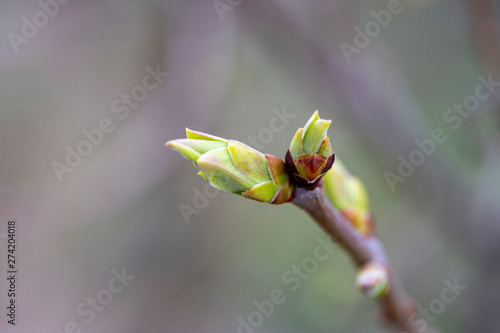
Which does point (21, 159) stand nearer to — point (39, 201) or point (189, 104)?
point (39, 201)

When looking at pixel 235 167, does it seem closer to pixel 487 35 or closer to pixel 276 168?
pixel 276 168

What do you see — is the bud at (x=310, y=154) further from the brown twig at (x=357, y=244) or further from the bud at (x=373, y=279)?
the bud at (x=373, y=279)

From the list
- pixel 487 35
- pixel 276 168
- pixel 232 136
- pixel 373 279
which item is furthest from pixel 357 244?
pixel 232 136

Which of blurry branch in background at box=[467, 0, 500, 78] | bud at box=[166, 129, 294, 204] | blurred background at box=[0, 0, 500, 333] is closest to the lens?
bud at box=[166, 129, 294, 204]

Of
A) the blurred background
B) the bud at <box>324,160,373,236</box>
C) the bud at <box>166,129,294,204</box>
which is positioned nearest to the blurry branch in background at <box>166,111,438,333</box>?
the bud at <box>166,129,294,204</box>

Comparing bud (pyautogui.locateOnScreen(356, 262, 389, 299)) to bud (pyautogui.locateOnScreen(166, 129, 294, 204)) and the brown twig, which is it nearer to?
the brown twig

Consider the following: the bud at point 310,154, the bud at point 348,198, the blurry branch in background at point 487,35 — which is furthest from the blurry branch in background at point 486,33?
the bud at point 310,154

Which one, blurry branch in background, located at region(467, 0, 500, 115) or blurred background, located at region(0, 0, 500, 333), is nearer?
blurry branch in background, located at region(467, 0, 500, 115)

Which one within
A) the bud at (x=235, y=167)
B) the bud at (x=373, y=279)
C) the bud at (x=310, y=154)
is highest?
the bud at (x=235, y=167)
